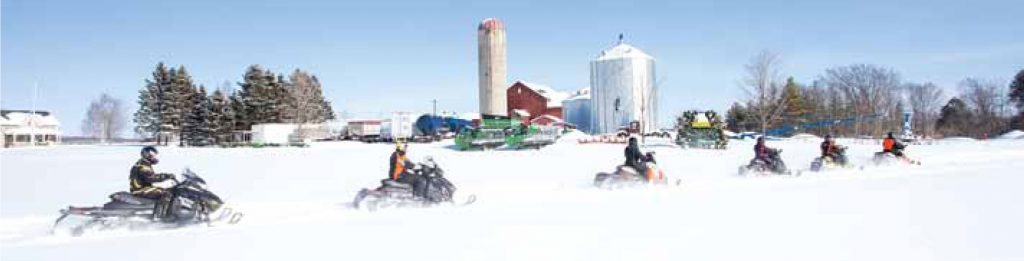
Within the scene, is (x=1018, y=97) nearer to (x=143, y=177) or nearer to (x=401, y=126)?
(x=401, y=126)

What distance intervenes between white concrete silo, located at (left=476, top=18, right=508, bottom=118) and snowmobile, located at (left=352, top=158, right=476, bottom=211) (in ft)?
152

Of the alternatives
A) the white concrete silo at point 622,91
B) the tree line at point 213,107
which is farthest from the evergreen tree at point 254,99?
the white concrete silo at point 622,91

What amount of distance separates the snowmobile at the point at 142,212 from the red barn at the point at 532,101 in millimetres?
58067

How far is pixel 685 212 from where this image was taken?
1034cm

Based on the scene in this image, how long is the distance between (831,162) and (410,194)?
13.5m

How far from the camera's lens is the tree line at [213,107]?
55688 millimetres

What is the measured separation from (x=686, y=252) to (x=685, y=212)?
324cm

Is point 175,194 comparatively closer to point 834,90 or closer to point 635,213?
→ point 635,213

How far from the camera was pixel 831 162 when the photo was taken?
20.4 m

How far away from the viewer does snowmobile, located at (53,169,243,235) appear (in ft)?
30.9

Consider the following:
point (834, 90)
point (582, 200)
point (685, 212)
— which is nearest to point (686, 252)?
point (685, 212)

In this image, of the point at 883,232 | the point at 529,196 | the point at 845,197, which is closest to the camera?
the point at 883,232

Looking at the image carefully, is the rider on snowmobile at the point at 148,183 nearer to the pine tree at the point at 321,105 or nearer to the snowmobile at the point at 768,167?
the snowmobile at the point at 768,167

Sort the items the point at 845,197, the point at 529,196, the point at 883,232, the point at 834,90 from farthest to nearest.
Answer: the point at 834,90 → the point at 529,196 → the point at 845,197 → the point at 883,232
